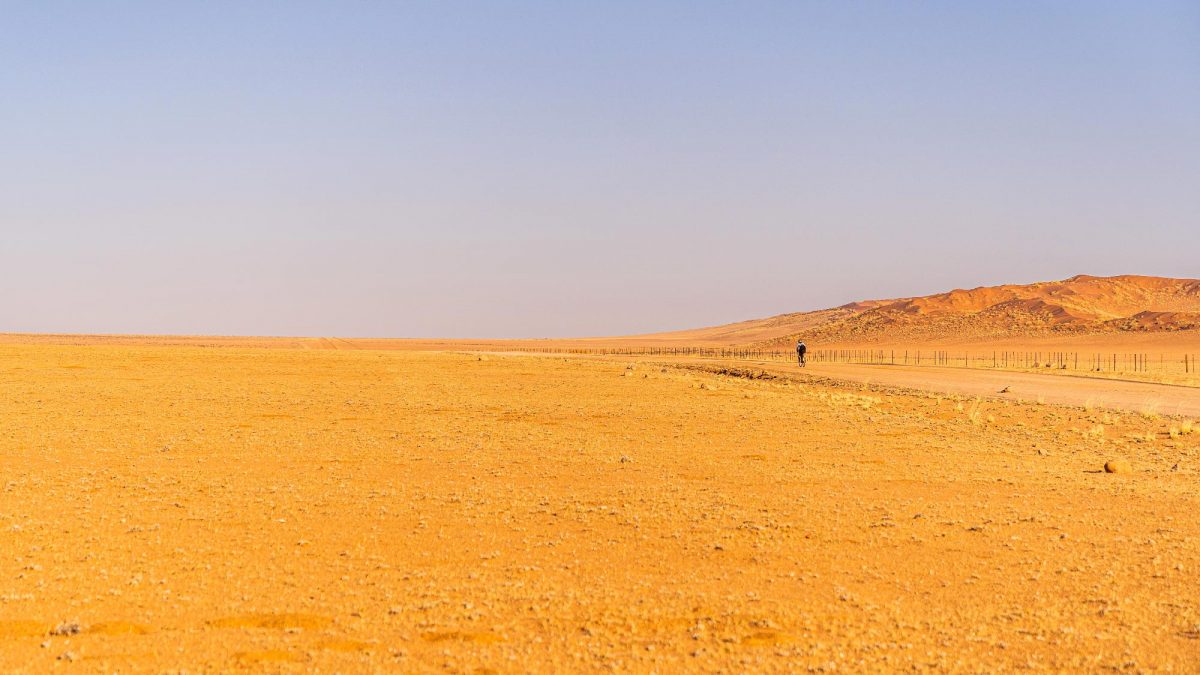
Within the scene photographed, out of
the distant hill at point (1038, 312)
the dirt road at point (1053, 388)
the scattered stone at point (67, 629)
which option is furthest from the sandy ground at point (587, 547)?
the distant hill at point (1038, 312)

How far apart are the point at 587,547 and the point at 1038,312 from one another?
151271mm

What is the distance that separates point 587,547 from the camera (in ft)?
36.1

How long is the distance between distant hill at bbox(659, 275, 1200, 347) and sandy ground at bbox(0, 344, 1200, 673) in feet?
379

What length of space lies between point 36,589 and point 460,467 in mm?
8322

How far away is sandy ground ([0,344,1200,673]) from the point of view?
7.62m

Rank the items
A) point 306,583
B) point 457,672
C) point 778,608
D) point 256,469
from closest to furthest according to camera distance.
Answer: point 457,672 → point 778,608 → point 306,583 → point 256,469

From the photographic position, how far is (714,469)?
Result: 16969 mm

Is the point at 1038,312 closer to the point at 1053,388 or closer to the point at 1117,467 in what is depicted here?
the point at 1053,388

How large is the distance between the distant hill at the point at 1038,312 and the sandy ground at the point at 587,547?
379 feet

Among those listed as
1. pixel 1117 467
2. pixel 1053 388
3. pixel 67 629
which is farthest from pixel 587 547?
pixel 1053 388

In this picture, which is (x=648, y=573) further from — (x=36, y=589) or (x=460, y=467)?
(x=460, y=467)

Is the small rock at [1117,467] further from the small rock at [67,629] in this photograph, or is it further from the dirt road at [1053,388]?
the small rock at [67,629]

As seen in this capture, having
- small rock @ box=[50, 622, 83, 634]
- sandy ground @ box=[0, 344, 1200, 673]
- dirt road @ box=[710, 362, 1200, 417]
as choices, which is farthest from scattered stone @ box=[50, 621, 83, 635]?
dirt road @ box=[710, 362, 1200, 417]

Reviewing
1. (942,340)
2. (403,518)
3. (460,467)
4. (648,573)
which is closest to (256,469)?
(460,467)
